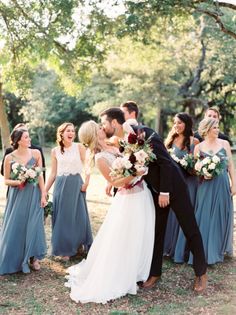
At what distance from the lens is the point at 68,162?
22.3ft

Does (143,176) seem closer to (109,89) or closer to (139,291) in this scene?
(139,291)

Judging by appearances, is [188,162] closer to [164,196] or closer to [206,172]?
[206,172]

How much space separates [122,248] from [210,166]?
5.92 feet

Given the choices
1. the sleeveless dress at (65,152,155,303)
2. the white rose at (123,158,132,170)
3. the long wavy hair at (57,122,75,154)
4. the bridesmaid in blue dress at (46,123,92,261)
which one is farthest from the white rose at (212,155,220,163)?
the long wavy hair at (57,122,75,154)

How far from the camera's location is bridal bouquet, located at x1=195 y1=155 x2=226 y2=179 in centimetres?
612

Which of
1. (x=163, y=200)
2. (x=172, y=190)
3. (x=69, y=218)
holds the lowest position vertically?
(x=69, y=218)

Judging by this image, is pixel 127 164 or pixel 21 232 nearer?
pixel 127 164

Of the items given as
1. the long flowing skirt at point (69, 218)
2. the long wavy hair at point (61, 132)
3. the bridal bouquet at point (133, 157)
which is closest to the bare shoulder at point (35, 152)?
the long wavy hair at point (61, 132)

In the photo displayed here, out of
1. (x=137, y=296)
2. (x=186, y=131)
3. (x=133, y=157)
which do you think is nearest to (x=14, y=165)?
(x=133, y=157)

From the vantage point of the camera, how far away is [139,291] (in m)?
5.37

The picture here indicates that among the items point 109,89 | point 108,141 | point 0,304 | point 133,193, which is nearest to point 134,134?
point 108,141

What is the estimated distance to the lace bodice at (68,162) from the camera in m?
6.79

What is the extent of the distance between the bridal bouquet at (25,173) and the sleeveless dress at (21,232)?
0.14 m

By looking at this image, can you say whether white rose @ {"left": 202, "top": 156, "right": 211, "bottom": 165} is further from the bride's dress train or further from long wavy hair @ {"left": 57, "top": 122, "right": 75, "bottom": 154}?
long wavy hair @ {"left": 57, "top": 122, "right": 75, "bottom": 154}
